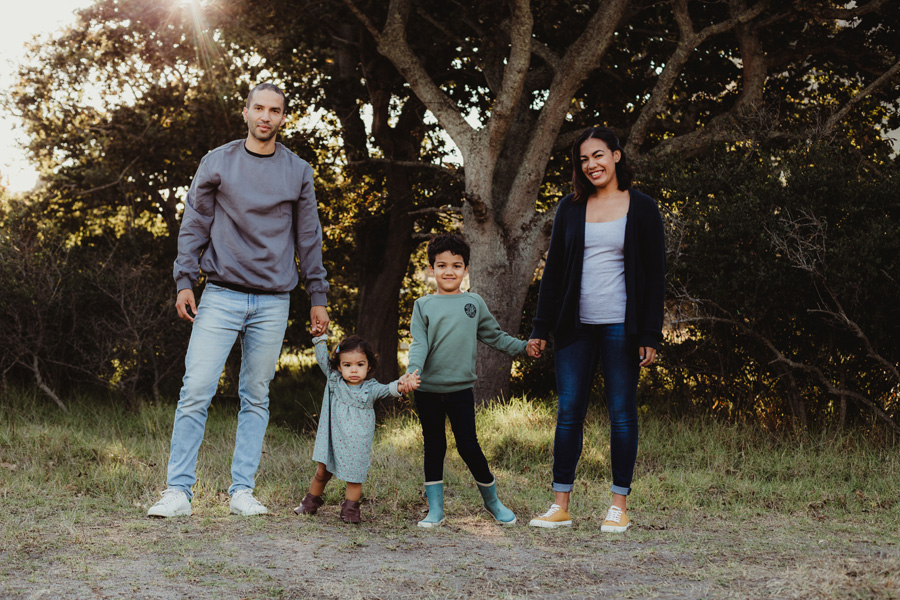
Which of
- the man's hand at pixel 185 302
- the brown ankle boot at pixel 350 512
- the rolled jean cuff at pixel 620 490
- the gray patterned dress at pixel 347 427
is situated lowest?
the brown ankle boot at pixel 350 512

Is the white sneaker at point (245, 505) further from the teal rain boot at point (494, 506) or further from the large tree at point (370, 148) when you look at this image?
the large tree at point (370, 148)

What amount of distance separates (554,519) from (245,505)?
5.79ft

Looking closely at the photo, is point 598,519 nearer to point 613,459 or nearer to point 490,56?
point 613,459

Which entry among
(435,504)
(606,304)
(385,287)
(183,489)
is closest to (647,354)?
(606,304)

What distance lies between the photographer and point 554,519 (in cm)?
452

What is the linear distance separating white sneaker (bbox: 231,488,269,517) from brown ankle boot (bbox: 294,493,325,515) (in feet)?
0.64

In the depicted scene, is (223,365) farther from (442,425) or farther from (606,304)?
(606,304)

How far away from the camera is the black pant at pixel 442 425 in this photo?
177 inches

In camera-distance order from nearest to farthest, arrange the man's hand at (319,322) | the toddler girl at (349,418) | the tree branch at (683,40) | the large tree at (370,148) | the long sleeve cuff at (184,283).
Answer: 1. the toddler girl at (349,418)
2. the long sleeve cuff at (184,283)
3. the man's hand at (319,322)
4. the tree branch at (683,40)
5. the large tree at (370,148)

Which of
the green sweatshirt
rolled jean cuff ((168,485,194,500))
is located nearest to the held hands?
the green sweatshirt

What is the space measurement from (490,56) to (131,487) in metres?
6.76

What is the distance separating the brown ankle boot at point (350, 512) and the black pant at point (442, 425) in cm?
44

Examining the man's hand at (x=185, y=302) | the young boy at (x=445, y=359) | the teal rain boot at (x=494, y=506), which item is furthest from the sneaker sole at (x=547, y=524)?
the man's hand at (x=185, y=302)

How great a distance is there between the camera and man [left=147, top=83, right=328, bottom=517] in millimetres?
4578
